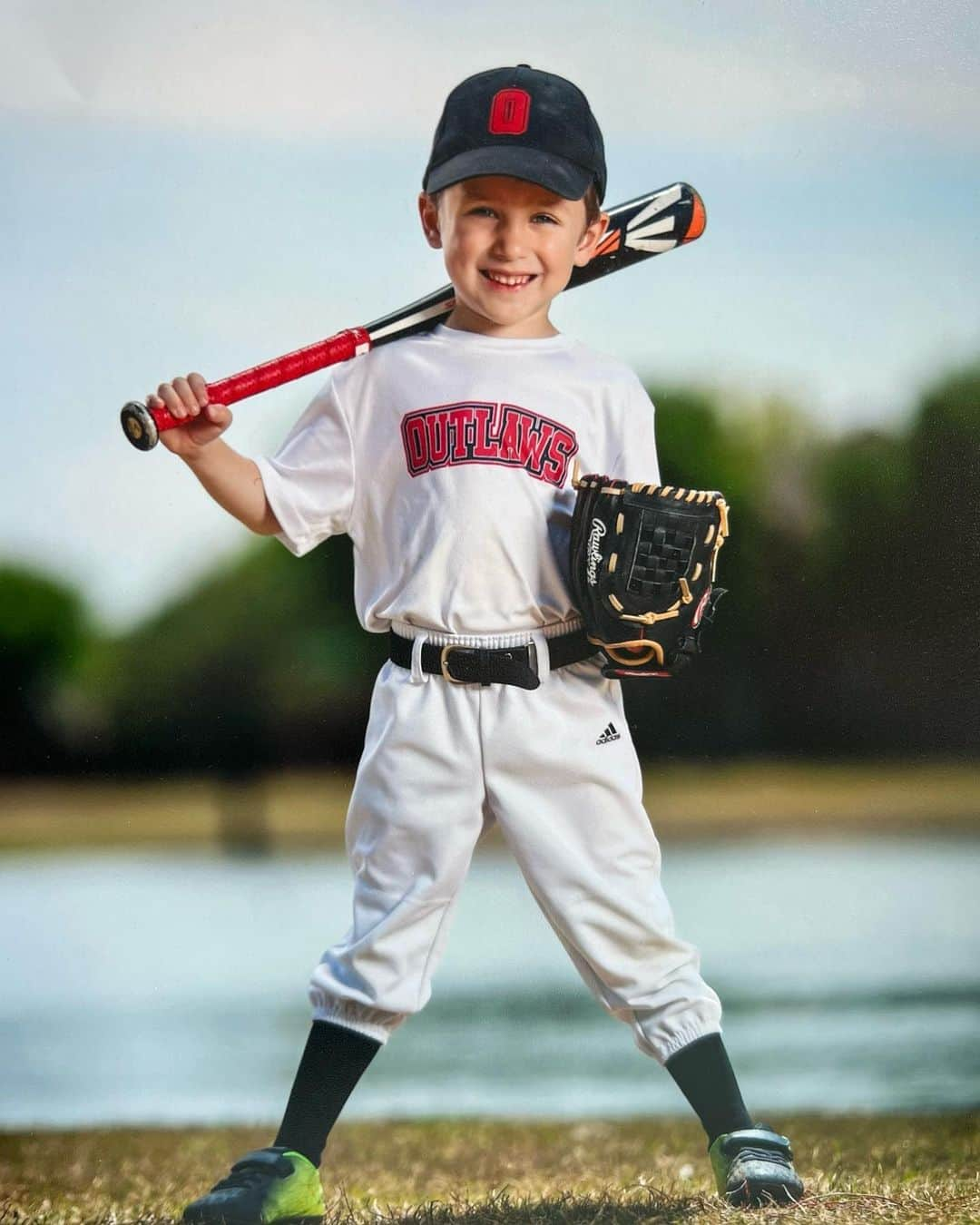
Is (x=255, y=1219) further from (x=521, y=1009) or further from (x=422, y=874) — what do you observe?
(x=521, y=1009)

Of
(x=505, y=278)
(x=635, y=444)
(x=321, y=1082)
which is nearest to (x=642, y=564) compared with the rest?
(x=635, y=444)

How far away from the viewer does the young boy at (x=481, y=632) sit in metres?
2.19

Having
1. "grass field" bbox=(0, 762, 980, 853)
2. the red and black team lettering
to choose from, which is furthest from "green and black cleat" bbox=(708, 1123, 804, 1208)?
the red and black team lettering

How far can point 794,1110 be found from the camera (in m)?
2.91

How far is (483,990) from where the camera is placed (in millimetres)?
3186

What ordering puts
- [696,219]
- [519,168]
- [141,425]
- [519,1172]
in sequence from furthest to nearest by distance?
1. [519,1172]
2. [696,219]
3. [519,168]
4. [141,425]

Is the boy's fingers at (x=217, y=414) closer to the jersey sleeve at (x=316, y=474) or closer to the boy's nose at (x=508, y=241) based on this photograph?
the jersey sleeve at (x=316, y=474)

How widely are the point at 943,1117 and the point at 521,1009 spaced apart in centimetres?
78

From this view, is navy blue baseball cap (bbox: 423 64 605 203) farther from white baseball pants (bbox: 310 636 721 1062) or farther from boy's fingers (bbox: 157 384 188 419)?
white baseball pants (bbox: 310 636 721 1062)

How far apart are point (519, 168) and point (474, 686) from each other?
2.20 ft

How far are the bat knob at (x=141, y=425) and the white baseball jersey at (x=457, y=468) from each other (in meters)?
0.19

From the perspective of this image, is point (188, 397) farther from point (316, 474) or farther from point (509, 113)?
point (509, 113)

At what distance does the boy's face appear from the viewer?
7.21 ft

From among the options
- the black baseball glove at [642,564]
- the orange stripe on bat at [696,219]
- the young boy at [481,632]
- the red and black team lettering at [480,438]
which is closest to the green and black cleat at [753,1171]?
the young boy at [481,632]
